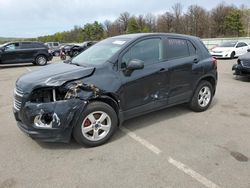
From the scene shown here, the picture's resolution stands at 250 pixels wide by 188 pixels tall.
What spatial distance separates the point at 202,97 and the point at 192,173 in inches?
111

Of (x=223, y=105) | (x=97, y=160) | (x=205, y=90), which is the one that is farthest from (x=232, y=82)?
(x=97, y=160)

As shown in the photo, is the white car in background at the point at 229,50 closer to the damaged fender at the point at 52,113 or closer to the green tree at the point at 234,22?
the damaged fender at the point at 52,113

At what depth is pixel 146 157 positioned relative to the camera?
375 cm

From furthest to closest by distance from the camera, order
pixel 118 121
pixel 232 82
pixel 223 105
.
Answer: pixel 232 82
pixel 223 105
pixel 118 121

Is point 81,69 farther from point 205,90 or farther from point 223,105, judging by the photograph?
point 223,105

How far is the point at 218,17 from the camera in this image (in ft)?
169

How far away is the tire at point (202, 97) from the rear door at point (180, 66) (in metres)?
0.23

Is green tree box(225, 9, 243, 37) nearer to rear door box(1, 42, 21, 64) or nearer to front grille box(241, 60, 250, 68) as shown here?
rear door box(1, 42, 21, 64)

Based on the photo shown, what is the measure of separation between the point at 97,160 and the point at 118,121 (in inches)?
34.9

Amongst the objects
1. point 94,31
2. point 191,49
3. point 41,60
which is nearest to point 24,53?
point 41,60

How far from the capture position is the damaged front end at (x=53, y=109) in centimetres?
376

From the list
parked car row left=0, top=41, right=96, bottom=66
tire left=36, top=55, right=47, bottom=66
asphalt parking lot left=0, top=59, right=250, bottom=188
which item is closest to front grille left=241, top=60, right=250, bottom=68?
asphalt parking lot left=0, top=59, right=250, bottom=188

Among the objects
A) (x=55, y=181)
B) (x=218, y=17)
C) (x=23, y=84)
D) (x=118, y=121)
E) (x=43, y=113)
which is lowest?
(x=55, y=181)

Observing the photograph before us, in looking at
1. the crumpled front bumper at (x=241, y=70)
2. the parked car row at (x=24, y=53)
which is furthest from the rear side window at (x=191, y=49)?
the parked car row at (x=24, y=53)
